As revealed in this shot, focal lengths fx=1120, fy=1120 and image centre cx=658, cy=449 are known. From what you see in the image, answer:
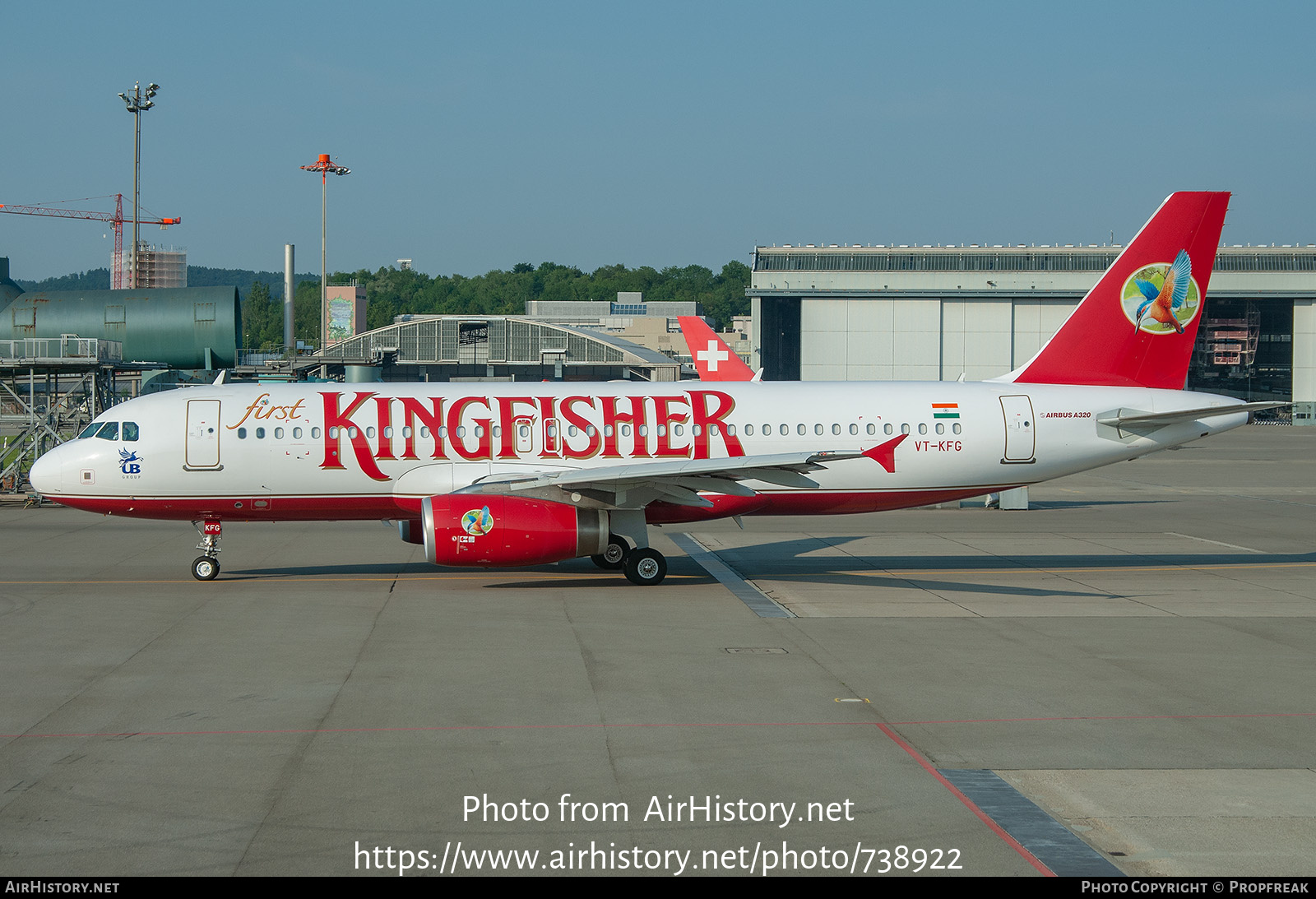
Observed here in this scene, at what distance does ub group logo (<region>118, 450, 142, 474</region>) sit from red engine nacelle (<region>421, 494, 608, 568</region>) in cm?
645

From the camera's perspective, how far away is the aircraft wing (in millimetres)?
20953

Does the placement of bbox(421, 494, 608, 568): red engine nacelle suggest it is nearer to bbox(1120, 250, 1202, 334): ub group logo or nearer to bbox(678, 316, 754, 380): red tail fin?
bbox(1120, 250, 1202, 334): ub group logo

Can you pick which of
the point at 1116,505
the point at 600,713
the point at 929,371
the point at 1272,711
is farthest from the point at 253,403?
the point at 929,371

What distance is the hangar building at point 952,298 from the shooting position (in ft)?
284

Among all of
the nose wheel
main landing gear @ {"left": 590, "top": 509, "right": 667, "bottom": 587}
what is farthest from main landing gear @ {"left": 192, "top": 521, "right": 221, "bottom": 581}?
main landing gear @ {"left": 590, "top": 509, "right": 667, "bottom": 587}

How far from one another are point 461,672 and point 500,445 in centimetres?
876

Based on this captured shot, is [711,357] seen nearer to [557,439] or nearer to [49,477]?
[557,439]

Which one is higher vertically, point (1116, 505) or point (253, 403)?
point (253, 403)

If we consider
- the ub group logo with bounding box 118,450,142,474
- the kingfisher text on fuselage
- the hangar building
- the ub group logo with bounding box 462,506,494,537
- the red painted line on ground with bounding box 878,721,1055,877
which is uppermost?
the hangar building

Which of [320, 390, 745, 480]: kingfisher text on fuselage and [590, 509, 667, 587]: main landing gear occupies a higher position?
[320, 390, 745, 480]: kingfisher text on fuselage

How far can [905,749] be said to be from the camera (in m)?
12.0
